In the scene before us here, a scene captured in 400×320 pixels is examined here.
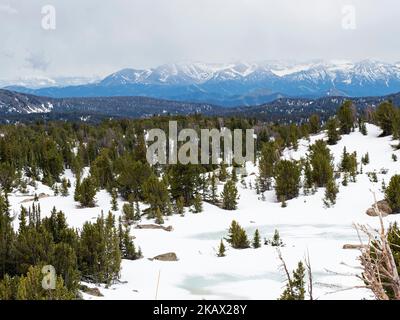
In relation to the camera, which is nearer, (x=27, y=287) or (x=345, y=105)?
(x=27, y=287)

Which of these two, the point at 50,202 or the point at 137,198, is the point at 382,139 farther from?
the point at 50,202

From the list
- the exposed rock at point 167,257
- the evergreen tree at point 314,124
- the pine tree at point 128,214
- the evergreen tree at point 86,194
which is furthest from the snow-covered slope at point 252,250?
the evergreen tree at point 314,124

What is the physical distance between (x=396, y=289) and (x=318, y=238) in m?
26.7

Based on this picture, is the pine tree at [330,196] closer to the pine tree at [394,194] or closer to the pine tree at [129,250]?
the pine tree at [394,194]

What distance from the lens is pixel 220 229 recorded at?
34469 millimetres

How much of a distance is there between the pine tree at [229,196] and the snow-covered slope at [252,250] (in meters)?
0.80

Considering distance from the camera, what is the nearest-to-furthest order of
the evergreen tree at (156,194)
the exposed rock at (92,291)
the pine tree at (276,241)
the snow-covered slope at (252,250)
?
the exposed rock at (92,291)
the snow-covered slope at (252,250)
the pine tree at (276,241)
the evergreen tree at (156,194)

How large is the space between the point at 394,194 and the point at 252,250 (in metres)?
14.6

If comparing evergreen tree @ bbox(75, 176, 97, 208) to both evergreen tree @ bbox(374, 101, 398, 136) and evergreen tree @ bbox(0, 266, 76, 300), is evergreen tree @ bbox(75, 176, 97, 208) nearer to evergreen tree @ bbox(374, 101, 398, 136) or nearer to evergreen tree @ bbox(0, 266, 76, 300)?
evergreen tree @ bbox(0, 266, 76, 300)

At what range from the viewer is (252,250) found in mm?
26547

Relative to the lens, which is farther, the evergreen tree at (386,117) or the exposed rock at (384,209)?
the evergreen tree at (386,117)

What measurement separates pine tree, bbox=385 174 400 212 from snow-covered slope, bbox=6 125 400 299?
1.30m

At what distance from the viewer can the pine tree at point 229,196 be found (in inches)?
1594

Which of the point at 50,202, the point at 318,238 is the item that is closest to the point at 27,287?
the point at 318,238
